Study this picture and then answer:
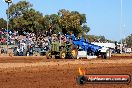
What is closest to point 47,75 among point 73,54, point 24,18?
point 73,54

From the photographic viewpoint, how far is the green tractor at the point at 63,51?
42594 millimetres

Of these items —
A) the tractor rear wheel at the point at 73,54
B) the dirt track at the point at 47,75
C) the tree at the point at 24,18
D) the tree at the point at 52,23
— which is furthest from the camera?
the tree at the point at 52,23

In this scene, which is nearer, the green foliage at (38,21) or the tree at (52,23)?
the green foliage at (38,21)

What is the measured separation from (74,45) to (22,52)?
654 inches

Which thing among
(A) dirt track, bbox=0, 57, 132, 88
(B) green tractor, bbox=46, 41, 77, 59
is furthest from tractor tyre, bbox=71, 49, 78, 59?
(A) dirt track, bbox=0, 57, 132, 88

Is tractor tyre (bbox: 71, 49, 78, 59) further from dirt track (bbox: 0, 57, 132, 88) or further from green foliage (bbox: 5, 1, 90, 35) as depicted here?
green foliage (bbox: 5, 1, 90, 35)

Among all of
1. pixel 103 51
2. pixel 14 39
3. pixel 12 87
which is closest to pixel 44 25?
pixel 14 39

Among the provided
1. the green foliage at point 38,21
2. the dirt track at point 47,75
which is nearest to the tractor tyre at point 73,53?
the dirt track at point 47,75

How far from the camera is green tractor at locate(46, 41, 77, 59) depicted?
42594 mm

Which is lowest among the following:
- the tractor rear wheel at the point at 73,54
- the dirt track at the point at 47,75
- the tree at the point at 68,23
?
the dirt track at the point at 47,75

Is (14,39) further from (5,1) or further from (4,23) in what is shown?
(4,23)

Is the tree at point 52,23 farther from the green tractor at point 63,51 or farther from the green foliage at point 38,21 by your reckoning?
the green tractor at point 63,51

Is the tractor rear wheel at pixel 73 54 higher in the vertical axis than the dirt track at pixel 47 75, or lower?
higher

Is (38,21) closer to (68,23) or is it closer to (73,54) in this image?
(68,23)
